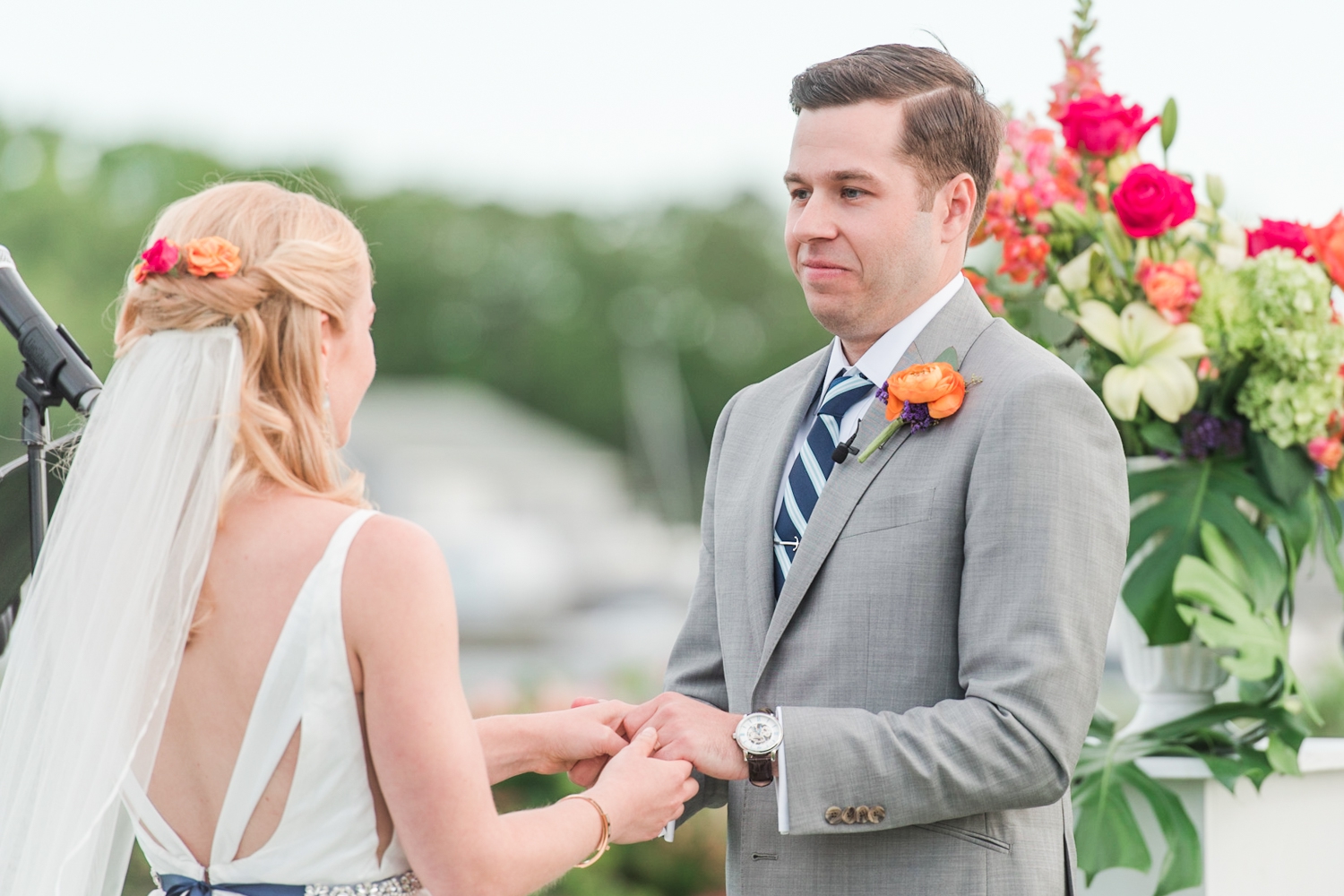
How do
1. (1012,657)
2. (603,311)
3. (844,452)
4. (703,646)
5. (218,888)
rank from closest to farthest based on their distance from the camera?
1. (218,888)
2. (1012,657)
3. (844,452)
4. (703,646)
5. (603,311)

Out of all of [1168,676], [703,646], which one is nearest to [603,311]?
[1168,676]

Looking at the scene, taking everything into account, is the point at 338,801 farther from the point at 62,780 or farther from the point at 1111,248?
the point at 1111,248

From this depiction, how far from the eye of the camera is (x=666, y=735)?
2.71 meters

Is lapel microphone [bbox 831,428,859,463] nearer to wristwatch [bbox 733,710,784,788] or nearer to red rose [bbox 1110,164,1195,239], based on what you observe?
wristwatch [bbox 733,710,784,788]

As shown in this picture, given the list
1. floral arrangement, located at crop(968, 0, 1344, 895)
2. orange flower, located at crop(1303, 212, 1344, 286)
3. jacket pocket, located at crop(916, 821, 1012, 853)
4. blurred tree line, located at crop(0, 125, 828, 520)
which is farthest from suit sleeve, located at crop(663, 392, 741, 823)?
blurred tree line, located at crop(0, 125, 828, 520)

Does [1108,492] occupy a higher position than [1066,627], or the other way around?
[1108,492]

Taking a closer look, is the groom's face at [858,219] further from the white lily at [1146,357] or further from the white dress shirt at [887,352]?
the white lily at [1146,357]

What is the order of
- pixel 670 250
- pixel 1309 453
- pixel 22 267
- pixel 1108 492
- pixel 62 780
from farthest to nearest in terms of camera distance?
pixel 670 250 → pixel 22 267 → pixel 1309 453 → pixel 1108 492 → pixel 62 780

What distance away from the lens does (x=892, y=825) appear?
2385mm

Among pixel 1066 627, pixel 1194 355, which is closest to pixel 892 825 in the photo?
pixel 1066 627

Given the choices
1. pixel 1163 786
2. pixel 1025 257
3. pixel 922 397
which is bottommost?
pixel 1163 786

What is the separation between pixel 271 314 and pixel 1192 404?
257cm

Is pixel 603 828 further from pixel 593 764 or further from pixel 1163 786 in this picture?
pixel 1163 786

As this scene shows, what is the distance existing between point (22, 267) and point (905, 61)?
4170 centimetres
